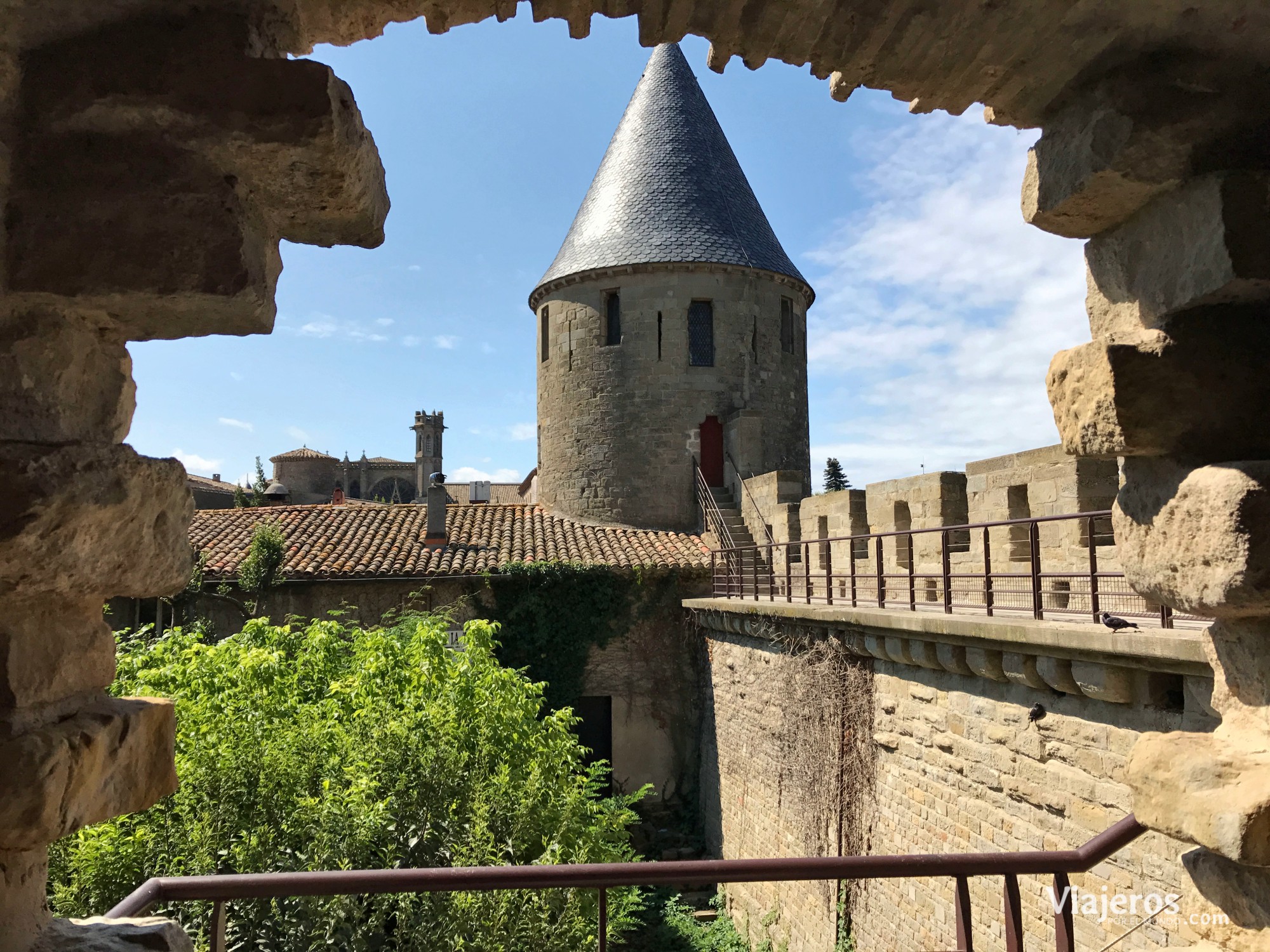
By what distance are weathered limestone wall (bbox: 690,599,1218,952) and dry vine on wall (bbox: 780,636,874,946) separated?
99mm

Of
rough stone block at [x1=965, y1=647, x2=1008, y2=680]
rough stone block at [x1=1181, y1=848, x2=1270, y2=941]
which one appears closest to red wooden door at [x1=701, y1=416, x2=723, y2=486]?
rough stone block at [x1=965, y1=647, x2=1008, y2=680]

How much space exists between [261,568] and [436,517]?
3.42m

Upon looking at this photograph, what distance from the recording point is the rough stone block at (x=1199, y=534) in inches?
91.0

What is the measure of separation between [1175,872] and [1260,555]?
12.5ft

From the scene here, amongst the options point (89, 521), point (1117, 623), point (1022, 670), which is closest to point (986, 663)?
point (1022, 670)

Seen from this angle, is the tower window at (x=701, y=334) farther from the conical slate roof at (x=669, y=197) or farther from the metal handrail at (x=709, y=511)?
the metal handrail at (x=709, y=511)

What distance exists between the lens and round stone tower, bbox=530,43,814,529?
19.6 meters

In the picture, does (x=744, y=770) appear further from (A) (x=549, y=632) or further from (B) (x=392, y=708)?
(B) (x=392, y=708)

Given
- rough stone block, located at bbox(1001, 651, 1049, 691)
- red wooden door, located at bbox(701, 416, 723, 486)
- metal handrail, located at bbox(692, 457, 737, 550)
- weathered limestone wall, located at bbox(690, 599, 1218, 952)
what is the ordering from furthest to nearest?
red wooden door, located at bbox(701, 416, 723, 486), metal handrail, located at bbox(692, 457, 737, 550), rough stone block, located at bbox(1001, 651, 1049, 691), weathered limestone wall, located at bbox(690, 599, 1218, 952)

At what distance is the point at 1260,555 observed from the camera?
229cm

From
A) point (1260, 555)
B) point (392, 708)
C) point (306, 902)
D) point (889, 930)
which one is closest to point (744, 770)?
point (889, 930)

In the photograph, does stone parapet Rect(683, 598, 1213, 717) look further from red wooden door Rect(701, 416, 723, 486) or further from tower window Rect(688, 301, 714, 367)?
tower window Rect(688, 301, 714, 367)

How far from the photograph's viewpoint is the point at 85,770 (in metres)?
2.17

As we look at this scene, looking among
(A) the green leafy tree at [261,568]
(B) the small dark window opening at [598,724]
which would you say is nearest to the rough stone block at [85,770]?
(A) the green leafy tree at [261,568]
